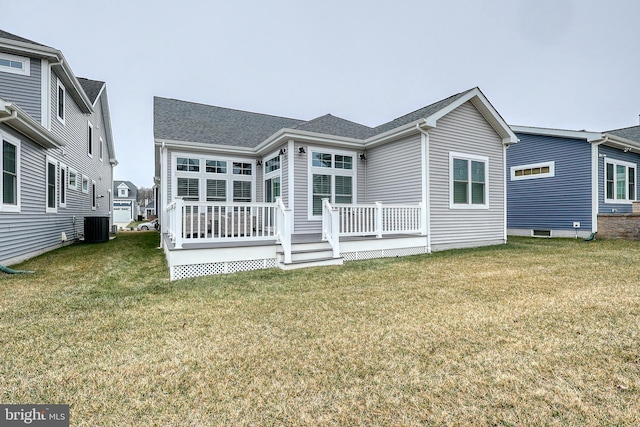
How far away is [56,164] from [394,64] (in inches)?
653

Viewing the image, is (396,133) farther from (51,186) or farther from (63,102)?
(63,102)

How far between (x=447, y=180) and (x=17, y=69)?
1190cm

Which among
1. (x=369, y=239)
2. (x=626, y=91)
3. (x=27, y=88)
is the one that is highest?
(x=626, y=91)

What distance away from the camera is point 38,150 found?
796 centimetres

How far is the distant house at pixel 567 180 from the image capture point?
10945 mm

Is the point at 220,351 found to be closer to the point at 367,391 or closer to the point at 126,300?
the point at 367,391

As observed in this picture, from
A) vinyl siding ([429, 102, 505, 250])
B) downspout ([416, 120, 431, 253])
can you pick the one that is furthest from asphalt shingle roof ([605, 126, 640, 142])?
downspout ([416, 120, 431, 253])

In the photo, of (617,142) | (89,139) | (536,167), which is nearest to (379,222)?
(536,167)

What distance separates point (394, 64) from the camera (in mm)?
17719

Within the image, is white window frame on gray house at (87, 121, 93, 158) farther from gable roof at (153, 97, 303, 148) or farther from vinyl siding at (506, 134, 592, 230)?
vinyl siding at (506, 134, 592, 230)

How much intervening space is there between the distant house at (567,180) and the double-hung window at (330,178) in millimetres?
7869

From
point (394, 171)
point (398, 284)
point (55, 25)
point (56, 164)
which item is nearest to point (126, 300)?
point (398, 284)

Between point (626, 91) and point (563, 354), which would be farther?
point (626, 91)

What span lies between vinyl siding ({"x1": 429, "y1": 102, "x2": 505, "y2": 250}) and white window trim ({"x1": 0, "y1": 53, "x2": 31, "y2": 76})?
1086cm
